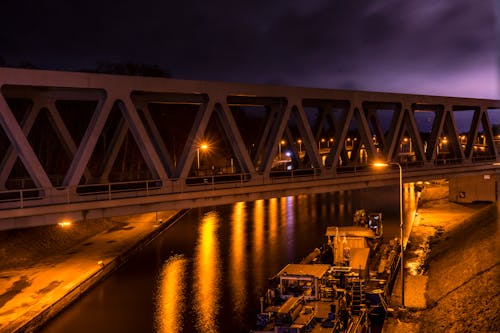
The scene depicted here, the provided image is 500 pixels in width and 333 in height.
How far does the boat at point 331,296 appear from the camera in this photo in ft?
59.0

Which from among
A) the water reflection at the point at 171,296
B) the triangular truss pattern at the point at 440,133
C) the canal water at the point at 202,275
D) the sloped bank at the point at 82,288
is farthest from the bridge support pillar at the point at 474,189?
the sloped bank at the point at 82,288

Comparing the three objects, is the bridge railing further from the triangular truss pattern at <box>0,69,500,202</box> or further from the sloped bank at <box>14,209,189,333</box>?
the sloped bank at <box>14,209,189,333</box>

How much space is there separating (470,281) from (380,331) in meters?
5.18

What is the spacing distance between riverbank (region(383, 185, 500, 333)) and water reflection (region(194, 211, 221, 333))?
7.65 meters

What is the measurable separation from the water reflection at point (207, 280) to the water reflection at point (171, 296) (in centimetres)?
79

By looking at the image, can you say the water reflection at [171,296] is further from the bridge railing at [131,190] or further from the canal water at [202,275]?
the bridge railing at [131,190]

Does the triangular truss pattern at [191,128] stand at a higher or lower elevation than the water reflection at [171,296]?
Result: higher

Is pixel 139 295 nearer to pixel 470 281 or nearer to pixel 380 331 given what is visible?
pixel 380 331

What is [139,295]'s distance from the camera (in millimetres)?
25547

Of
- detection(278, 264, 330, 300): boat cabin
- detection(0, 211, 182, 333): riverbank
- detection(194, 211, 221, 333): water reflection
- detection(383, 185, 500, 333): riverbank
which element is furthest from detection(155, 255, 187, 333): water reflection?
detection(383, 185, 500, 333): riverbank

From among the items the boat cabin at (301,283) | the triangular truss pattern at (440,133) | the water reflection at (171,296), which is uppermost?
the triangular truss pattern at (440,133)

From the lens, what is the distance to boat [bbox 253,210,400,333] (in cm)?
1798

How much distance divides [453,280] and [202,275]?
13507 millimetres

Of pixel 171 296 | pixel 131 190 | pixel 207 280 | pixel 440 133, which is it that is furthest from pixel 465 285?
pixel 440 133
